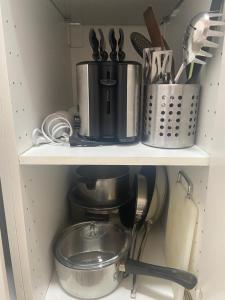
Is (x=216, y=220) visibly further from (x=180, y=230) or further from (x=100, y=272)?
(x=100, y=272)

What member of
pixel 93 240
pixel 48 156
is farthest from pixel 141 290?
pixel 48 156

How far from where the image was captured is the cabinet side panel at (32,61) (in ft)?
1.49

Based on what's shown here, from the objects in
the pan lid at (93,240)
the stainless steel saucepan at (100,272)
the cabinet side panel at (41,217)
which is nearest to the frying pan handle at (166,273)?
the stainless steel saucepan at (100,272)

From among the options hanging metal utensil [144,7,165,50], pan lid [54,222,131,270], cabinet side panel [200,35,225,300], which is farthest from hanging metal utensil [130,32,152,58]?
pan lid [54,222,131,270]

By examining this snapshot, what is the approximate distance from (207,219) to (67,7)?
0.75 m

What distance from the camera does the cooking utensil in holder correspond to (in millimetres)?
505

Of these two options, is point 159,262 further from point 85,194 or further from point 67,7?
point 67,7

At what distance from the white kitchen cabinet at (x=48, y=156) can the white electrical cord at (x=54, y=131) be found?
0.02 m

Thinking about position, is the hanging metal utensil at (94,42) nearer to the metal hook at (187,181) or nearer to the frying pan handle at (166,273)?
the metal hook at (187,181)

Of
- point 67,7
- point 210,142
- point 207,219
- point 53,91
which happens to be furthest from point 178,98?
point 67,7

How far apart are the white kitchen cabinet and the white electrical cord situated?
0.08ft

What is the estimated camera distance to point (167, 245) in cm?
75

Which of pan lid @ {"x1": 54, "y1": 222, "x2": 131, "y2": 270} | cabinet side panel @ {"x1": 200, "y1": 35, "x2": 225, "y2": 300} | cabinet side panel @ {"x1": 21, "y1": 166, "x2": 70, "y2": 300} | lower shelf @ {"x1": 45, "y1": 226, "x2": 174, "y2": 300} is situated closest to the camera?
cabinet side panel @ {"x1": 200, "y1": 35, "x2": 225, "y2": 300}

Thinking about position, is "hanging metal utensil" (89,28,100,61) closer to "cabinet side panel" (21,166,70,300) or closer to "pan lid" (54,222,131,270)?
"cabinet side panel" (21,166,70,300)
